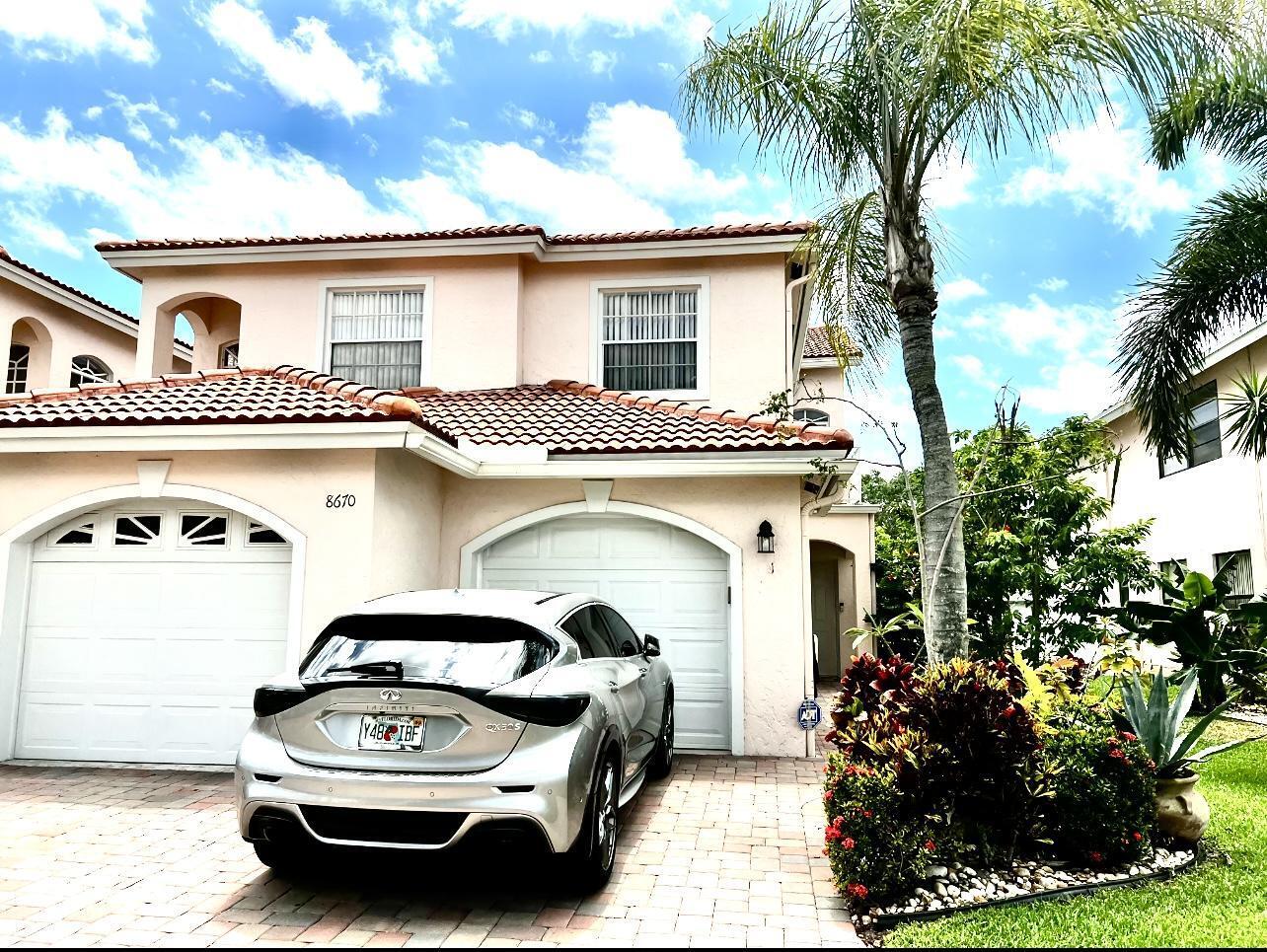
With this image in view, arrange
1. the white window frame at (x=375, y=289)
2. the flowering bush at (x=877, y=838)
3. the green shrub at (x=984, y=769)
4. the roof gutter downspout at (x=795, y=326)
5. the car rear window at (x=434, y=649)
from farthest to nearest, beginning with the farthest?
the white window frame at (x=375, y=289), the roof gutter downspout at (x=795, y=326), the green shrub at (x=984, y=769), the car rear window at (x=434, y=649), the flowering bush at (x=877, y=838)

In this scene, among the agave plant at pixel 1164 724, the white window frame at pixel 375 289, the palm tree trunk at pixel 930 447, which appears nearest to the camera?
the agave plant at pixel 1164 724

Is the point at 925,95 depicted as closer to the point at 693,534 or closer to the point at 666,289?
the point at 693,534

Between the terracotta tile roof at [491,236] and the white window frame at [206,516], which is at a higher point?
the terracotta tile roof at [491,236]

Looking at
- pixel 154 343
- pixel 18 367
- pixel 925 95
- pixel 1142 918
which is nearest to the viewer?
pixel 1142 918

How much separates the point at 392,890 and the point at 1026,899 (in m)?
3.60

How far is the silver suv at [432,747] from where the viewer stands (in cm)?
458

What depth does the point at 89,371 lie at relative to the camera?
694 inches

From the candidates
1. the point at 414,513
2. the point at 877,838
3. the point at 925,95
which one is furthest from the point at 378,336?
the point at 877,838

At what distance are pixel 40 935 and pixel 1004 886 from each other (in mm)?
5141

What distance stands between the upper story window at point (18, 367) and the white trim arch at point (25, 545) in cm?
921

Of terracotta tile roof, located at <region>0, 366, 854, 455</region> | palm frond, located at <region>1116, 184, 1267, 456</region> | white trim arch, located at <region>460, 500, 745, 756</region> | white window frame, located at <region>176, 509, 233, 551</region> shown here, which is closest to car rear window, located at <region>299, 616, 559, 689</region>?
terracotta tile roof, located at <region>0, 366, 854, 455</region>

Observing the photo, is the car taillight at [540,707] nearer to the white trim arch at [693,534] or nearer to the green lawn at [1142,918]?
the green lawn at [1142,918]

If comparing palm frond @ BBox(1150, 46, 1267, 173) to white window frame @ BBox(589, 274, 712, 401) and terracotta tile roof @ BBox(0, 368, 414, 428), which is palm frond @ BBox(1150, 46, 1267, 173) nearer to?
white window frame @ BBox(589, 274, 712, 401)

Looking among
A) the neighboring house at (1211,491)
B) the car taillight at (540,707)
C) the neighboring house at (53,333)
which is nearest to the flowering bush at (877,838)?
the car taillight at (540,707)
